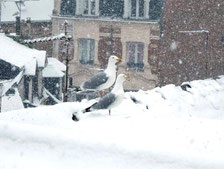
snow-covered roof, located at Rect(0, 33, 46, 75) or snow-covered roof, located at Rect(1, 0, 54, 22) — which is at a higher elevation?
snow-covered roof, located at Rect(1, 0, 54, 22)

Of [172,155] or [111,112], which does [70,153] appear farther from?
[111,112]

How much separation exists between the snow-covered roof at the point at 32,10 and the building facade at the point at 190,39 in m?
9.34

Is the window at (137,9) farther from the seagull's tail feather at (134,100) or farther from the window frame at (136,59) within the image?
the seagull's tail feather at (134,100)

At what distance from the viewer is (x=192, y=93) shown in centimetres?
1005

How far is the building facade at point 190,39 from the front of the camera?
113 feet

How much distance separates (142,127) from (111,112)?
146cm

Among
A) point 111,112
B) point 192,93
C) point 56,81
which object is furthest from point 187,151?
point 56,81

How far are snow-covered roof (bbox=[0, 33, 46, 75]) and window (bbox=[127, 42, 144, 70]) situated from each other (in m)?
8.54

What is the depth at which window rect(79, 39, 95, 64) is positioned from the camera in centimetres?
3509

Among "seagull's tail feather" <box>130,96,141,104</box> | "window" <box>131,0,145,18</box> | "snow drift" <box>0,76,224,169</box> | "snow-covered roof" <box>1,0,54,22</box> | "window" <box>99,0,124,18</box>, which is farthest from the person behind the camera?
"snow-covered roof" <box>1,0,54,22</box>

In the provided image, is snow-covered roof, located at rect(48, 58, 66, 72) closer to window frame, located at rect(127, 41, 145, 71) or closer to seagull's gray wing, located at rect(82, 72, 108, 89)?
window frame, located at rect(127, 41, 145, 71)

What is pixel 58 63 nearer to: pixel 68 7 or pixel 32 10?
pixel 68 7

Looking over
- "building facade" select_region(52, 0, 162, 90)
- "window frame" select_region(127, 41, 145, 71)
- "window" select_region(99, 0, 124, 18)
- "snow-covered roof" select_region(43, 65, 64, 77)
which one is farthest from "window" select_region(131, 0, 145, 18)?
"snow-covered roof" select_region(43, 65, 64, 77)

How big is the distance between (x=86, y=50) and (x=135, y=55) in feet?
11.1
